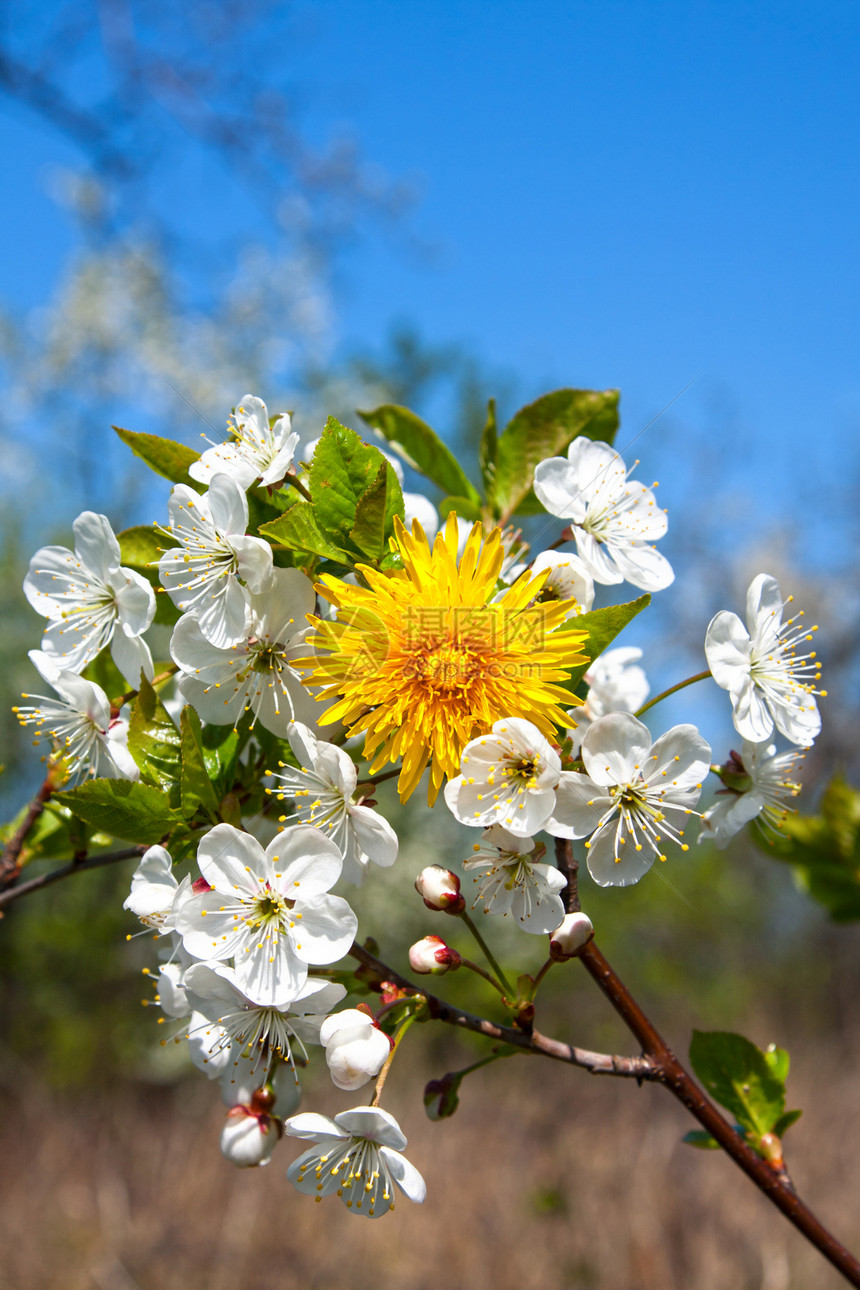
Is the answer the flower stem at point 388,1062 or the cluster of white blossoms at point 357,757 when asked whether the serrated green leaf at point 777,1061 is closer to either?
the cluster of white blossoms at point 357,757

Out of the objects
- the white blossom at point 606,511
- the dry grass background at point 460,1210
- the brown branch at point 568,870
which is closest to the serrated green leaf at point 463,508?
the white blossom at point 606,511

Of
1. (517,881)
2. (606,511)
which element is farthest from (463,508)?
(517,881)

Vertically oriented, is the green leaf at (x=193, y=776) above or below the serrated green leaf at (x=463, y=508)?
below

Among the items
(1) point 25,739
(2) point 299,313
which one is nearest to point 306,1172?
(1) point 25,739

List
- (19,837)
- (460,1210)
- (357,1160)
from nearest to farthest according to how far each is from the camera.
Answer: (357,1160), (19,837), (460,1210)

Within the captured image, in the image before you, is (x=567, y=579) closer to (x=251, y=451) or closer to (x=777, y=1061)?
(x=251, y=451)

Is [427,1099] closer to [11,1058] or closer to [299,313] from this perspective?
[11,1058]
